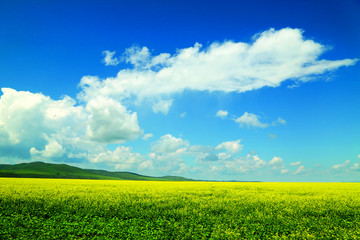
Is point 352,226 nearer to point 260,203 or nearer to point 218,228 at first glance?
point 260,203

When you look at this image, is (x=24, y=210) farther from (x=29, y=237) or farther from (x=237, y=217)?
(x=237, y=217)

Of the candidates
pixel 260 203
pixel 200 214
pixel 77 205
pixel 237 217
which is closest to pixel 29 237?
pixel 77 205

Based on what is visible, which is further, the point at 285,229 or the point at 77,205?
the point at 77,205

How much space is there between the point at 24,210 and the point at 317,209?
24.3 meters

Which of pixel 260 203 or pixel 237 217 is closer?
pixel 237 217

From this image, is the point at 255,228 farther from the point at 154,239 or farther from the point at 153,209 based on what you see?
the point at 153,209

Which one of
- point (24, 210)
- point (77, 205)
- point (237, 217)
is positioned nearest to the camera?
point (237, 217)

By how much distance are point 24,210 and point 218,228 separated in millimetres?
15393

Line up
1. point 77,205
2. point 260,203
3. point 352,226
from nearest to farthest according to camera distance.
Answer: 1. point 352,226
2. point 77,205
3. point 260,203

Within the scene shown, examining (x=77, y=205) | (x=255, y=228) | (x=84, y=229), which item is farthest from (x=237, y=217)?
(x=77, y=205)

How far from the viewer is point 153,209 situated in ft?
60.3

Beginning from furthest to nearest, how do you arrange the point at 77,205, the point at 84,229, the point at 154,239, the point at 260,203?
the point at 260,203, the point at 77,205, the point at 84,229, the point at 154,239

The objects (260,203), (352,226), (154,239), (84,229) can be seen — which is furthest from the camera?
(260,203)

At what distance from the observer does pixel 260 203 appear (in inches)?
826
